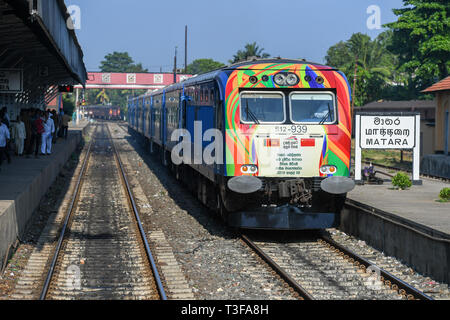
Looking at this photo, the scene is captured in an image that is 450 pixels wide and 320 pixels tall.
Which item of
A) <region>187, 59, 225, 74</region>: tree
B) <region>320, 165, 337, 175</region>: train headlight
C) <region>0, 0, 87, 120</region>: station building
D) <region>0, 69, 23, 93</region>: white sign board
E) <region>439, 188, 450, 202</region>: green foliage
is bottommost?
<region>439, 188, 450, 202</region>: green foliage

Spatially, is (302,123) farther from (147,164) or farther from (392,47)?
(392,47)

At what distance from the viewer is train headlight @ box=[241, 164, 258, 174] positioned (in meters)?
11.3

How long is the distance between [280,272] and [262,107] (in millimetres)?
3482

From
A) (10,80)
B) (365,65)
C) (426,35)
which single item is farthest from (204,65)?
(10,80)

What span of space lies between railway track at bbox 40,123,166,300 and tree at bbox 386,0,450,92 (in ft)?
93.4

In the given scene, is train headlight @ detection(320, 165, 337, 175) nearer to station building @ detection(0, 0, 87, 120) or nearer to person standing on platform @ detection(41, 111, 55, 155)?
station building @ detection(0, 0, 87, 120)

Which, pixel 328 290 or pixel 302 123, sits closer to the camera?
pixel 328 290

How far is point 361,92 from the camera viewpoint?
5600 cm

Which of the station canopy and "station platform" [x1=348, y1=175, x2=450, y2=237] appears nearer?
the station canopy

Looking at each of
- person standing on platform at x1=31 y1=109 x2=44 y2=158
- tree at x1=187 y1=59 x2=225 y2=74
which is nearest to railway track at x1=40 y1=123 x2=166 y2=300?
person standing on platform at x1=31 y1=109 x2=44 y2=158

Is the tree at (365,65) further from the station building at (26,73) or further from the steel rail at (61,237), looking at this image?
the steel rail at (61,237)

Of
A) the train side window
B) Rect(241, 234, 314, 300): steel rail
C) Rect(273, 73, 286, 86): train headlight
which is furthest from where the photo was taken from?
the train side window

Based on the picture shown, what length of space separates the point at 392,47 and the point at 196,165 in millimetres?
34336
